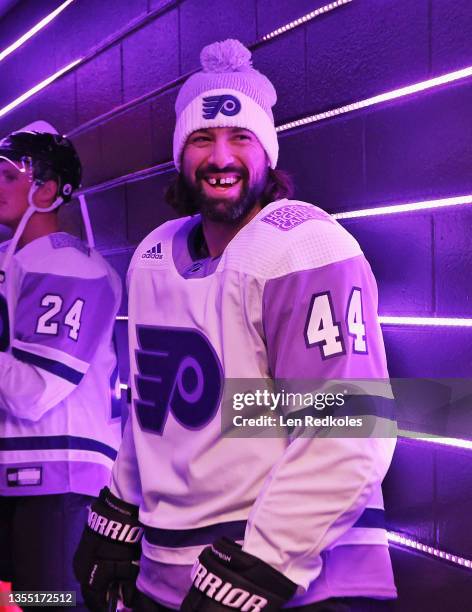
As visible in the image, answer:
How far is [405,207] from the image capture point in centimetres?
158

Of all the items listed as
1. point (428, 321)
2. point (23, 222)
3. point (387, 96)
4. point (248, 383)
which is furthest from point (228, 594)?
point (23, 222)

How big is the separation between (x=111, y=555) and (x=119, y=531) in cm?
6

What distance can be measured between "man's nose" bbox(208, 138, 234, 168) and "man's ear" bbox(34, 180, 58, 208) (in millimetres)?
967

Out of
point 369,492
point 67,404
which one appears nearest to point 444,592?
point 369,492

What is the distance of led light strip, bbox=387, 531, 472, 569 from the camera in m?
1.45

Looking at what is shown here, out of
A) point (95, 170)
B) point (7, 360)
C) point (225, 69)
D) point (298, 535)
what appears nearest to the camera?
point (298, 535)

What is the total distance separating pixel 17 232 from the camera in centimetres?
230

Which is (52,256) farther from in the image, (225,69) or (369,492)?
(369,492)

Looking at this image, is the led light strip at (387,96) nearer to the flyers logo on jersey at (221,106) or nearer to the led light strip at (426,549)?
the flyers logo on jersey at (221,106)

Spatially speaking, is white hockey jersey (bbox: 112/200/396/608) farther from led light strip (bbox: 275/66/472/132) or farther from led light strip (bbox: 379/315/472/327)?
led light strip (bbox: 275/66/472/132)

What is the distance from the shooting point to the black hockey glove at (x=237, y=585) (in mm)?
1131

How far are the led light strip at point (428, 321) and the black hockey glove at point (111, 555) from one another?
715 mm

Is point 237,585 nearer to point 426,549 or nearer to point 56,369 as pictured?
point 426,549

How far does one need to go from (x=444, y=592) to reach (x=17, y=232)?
5.32ft
